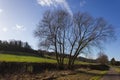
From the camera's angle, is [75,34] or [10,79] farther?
[75,34]

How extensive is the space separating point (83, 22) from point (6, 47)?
183 feet

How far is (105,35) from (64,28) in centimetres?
817

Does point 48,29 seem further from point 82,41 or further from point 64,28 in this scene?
point 82,41

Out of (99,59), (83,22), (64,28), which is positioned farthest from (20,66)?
(99,59)

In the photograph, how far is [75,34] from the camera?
1737 inches

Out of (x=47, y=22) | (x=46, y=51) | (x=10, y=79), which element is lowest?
(x=10, y=79)

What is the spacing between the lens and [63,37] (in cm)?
4294

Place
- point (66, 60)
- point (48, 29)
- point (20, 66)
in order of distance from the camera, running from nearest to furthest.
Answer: point (20, 66), point (48, 29), point (66, 60)

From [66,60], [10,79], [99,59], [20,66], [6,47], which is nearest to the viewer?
[10,79]

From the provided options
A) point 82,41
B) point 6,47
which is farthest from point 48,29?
point 6,47

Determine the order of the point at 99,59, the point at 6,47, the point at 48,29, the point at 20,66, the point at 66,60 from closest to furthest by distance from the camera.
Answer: the point at 20,66 < the point at 48,29 < the point at 66,60 < the point at 6,47 < the point at 99,59

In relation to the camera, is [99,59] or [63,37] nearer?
[63,37]

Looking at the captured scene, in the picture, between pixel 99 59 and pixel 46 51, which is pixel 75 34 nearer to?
pixel 46 51

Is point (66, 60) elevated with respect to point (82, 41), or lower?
lower
